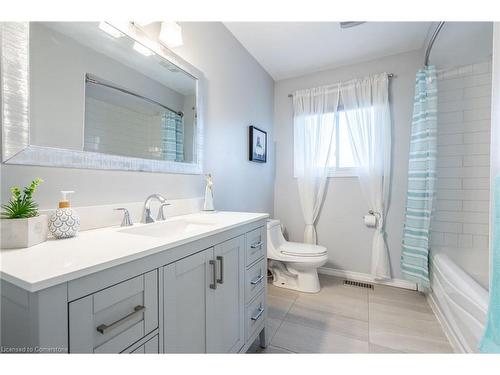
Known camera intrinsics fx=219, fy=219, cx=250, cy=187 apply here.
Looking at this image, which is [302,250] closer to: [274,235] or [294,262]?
[294,262]

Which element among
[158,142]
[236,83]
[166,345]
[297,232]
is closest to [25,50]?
[158,142]

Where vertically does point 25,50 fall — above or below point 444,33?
below

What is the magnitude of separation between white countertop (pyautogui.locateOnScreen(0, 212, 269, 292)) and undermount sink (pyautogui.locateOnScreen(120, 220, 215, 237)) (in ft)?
0.55

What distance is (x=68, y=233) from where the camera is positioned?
789mm

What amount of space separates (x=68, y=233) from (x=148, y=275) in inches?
15.2

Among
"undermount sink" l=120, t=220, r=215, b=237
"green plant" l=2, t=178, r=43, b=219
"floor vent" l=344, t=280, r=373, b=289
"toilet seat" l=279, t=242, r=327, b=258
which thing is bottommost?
"floor vent" l=344, t=280, r=373, b=289

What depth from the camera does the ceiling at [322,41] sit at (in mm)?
1856

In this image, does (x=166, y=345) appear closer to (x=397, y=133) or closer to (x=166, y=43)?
(x=166, y=43)

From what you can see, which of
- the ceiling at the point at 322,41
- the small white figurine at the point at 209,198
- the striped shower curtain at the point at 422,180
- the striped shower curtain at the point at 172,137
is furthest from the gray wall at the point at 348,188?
the striped shower curtain at the point at 172,137

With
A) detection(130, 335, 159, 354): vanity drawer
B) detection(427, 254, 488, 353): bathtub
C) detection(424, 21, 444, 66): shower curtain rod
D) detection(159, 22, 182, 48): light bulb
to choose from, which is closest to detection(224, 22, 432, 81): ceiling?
detection(424, 21, 444, 66): shower curtain rod

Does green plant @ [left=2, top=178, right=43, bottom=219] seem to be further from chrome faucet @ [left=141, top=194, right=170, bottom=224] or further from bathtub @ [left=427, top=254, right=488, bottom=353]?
bathtub @ [left=427, top=254, right=488, bottom=353]

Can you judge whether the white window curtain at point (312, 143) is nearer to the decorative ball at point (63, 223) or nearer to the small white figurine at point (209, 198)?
the small white figurine at point (209, 198)

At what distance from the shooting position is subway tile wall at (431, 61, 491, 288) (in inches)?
70.3
